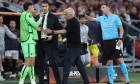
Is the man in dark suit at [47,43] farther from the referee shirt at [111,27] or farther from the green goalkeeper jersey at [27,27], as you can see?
the referee shirt at [111,27]

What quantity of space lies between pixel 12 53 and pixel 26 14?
3.98 m

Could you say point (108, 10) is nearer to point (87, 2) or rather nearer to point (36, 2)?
point (36, 2)

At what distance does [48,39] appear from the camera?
10.3 meters

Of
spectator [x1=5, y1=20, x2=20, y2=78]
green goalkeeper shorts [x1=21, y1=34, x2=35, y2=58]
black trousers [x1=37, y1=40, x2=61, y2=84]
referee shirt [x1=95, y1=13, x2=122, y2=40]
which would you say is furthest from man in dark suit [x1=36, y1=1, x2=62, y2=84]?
spectator [x1=5, y1=20, x2=20, y2=78]

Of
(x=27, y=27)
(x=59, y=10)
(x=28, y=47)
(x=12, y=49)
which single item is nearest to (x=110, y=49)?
(x=28, y=47)

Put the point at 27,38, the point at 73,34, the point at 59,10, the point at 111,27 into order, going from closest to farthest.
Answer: the point at 73,34
the point at 27,38
the point at 111,27
the point at 59,10

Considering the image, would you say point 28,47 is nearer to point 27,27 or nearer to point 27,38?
point 27,38

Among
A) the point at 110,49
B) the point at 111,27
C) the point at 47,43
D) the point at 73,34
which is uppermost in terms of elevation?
the point at 111,27

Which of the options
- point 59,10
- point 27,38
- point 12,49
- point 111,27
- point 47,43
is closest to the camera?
point 47,43

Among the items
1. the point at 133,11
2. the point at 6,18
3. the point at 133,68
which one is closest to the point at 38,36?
the point at 6,18

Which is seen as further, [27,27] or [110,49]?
[110,49]

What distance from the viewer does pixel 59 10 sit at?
58.6 feet

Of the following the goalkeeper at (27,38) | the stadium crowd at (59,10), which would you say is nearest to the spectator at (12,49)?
the stadium crowd at (59,10)

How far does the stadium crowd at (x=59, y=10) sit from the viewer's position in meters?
14.5
